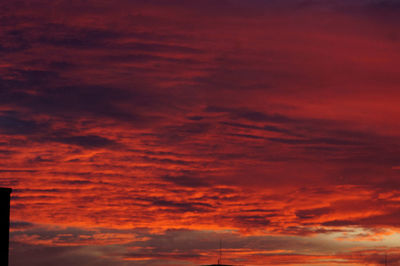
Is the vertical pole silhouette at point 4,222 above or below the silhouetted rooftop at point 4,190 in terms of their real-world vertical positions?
below

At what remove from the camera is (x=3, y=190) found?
51.6 meters

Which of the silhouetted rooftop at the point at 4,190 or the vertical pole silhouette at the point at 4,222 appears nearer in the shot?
the vertical pole silhouette at the point at 4,222

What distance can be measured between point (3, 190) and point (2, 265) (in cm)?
614

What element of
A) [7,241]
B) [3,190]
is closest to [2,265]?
[7,241]

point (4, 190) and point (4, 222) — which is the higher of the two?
point (4, 190)

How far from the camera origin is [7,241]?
5153 cm

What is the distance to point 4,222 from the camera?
169 ft

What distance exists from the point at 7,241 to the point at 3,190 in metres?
4.26

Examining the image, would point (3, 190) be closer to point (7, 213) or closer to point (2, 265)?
point (7, 213)

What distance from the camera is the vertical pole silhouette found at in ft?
167

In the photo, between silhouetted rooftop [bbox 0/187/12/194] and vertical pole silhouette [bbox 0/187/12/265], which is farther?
silhouetted rooftop [bbox 0/187/12/194]

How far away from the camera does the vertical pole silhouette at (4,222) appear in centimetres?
5097

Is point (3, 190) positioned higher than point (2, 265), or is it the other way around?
point (3, 190)

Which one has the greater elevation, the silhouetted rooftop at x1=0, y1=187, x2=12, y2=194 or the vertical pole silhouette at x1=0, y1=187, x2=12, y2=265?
the silhouetted rooftop at x1=0, y1=187, x2=12, y2=194
